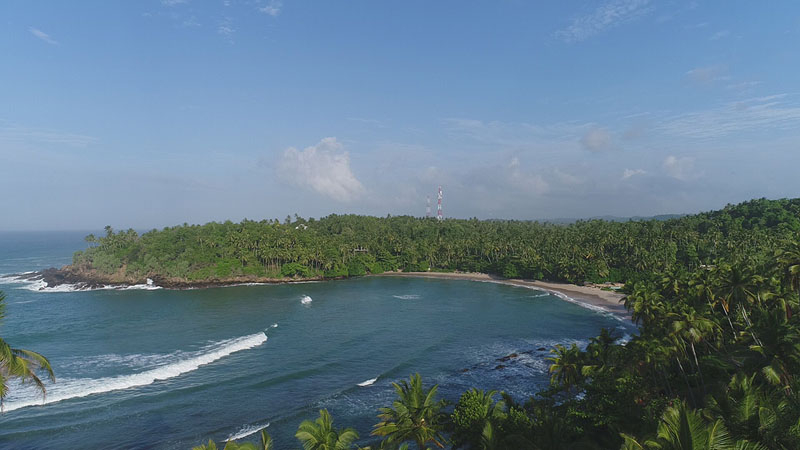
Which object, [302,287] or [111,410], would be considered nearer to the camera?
[111,410]

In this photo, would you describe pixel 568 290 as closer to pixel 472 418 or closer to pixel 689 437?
pixel 472 418

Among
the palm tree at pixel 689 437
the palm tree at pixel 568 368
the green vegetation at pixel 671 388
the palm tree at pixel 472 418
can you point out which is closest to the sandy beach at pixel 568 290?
the green vegetation at pixel 671 388

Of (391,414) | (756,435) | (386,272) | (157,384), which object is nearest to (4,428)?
(157,384)

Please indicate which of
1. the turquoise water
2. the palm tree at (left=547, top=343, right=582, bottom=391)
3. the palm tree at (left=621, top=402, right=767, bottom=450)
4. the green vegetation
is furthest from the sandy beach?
the palm tree at (left=621, top=402, right=767, bottom=450)

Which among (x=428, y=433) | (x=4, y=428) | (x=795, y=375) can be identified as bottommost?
(x=4, y=428)

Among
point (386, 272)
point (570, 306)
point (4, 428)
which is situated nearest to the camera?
point (4, 428)

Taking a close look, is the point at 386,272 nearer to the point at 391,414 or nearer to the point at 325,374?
the point at 325,374
